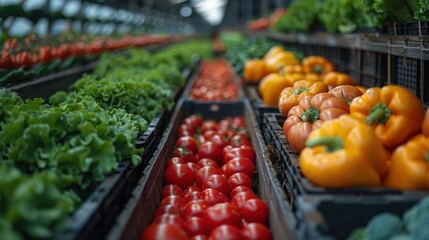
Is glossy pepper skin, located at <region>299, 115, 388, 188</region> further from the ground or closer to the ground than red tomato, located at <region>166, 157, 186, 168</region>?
further from the ground

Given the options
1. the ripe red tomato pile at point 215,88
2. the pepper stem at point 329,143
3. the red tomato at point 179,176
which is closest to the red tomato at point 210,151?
the red tomato at point 179,176

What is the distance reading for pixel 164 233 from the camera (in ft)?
7.14

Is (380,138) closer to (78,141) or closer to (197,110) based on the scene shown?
(78,141)

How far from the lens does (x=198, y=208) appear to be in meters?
2.65

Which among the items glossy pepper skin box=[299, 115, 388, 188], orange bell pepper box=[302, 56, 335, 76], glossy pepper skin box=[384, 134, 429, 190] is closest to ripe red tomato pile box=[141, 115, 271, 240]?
glossy pepper skin box=[299, 115, 388, 188]

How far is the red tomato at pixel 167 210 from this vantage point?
2.66 m

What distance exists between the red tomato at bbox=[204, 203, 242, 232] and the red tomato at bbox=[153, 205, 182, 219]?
0.77ft

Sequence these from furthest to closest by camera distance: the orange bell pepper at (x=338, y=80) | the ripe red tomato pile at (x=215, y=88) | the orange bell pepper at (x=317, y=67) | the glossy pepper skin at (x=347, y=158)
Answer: the ripe red tomato pile at (x=215, y=88)
the orange bell pepper at (x=317, y=67)
the orange bell pepper at (x=338, y=80)
the glossy pepper skin at (x=347, y=158)

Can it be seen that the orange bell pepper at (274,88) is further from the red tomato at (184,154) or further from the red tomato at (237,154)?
the red tomato at (184,154)

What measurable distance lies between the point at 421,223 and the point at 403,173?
0.38 meters

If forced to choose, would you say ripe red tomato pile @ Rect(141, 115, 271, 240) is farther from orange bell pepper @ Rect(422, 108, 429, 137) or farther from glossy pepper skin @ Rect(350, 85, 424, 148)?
orange bell pepper @ Rect(422, 108, 429, 137)

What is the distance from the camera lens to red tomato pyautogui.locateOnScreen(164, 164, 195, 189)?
10.9ft

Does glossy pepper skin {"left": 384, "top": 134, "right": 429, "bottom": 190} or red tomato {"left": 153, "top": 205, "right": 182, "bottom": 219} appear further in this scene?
red tomato {"left": 153, "top": 205, "right": 182, "bottom": 219}

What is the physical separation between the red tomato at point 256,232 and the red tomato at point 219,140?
1.85 metres
